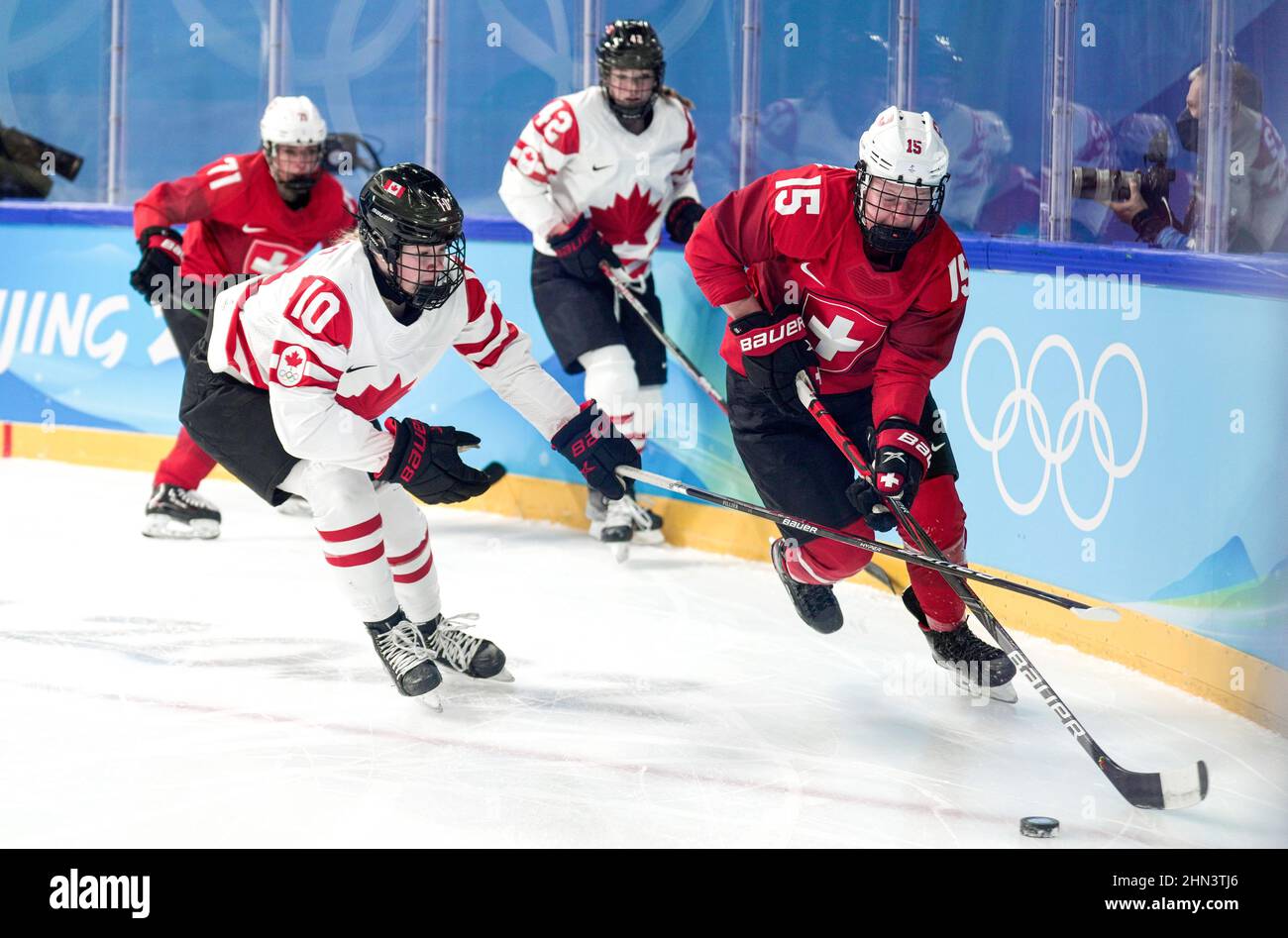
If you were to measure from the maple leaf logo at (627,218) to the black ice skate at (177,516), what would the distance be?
5.53 feet

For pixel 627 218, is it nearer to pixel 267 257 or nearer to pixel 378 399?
pixel 267 257

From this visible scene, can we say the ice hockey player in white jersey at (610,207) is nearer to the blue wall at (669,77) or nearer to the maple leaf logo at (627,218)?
the maple leaf logo at (627,218)

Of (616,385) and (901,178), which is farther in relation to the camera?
(616,385)

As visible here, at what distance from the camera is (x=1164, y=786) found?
2.76 metres

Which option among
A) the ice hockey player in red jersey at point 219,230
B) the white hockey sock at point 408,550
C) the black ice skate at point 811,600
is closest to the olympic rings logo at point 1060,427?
Result: the black ice skate at point 811,600

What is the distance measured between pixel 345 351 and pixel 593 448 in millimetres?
591

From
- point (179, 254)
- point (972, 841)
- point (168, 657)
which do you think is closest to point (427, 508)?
point (179, 254)

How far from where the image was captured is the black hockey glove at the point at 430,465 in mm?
3121

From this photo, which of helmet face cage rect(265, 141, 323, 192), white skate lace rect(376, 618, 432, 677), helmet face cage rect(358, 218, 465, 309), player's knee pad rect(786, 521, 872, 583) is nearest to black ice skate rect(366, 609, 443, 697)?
white skate lace rect(376, 618, 432, 677)

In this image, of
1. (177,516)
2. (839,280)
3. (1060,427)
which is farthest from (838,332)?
(177,516)

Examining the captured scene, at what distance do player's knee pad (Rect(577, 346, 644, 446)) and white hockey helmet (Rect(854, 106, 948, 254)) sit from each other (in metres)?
1.76

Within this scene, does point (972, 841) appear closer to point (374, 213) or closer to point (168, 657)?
point (374, 213)

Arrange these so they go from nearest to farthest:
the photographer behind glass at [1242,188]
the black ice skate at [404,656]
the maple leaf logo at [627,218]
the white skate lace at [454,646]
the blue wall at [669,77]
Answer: the black ice skate at [404,656], the photographer behind glass at [1242,188], the white skate lace at [454,646], the blue wall at [669,77], the maple leaf logo at [627,218]

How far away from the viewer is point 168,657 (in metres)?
3.84
